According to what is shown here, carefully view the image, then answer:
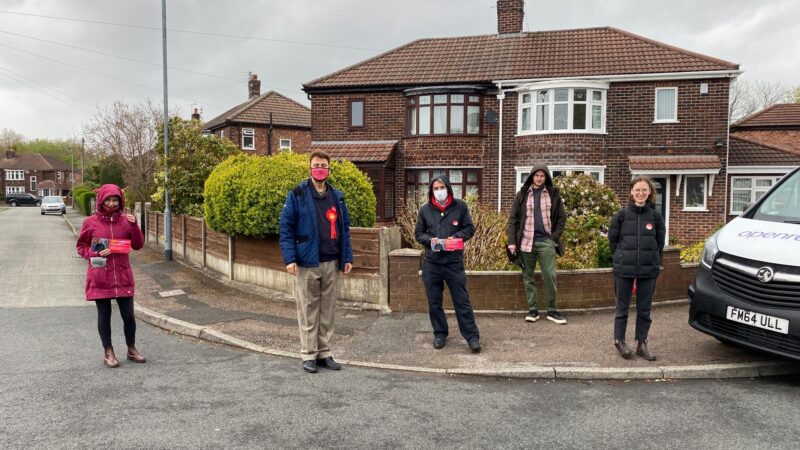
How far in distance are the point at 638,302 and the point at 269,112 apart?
106 feet

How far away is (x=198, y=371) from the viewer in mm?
5430

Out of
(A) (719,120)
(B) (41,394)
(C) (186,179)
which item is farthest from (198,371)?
(A) (719,120)

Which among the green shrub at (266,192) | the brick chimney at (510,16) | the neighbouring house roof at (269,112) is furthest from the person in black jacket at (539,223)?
the neighbouring house roof at (269,112)

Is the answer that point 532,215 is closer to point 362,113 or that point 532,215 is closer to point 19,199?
point 362,113

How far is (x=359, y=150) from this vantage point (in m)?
20.8

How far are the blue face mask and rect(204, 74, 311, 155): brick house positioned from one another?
27.5m

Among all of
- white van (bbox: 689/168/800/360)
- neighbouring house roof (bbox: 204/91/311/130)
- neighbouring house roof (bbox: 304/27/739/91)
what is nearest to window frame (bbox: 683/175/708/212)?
neighbouring house roof (bbox: 304/27/739/91)

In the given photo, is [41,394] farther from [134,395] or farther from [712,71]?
[712,71]

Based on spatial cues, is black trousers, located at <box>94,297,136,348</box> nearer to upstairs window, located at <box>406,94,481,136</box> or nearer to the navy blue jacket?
the navy blue jacket

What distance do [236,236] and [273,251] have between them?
49.3 inches

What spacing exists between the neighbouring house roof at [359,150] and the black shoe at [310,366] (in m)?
14.8

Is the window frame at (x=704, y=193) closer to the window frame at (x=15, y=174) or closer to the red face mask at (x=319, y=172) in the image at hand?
the red face mask at (x=319, y=172)

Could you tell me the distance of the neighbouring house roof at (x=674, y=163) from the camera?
57.5ft

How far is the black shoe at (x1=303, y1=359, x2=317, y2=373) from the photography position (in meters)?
5.39
